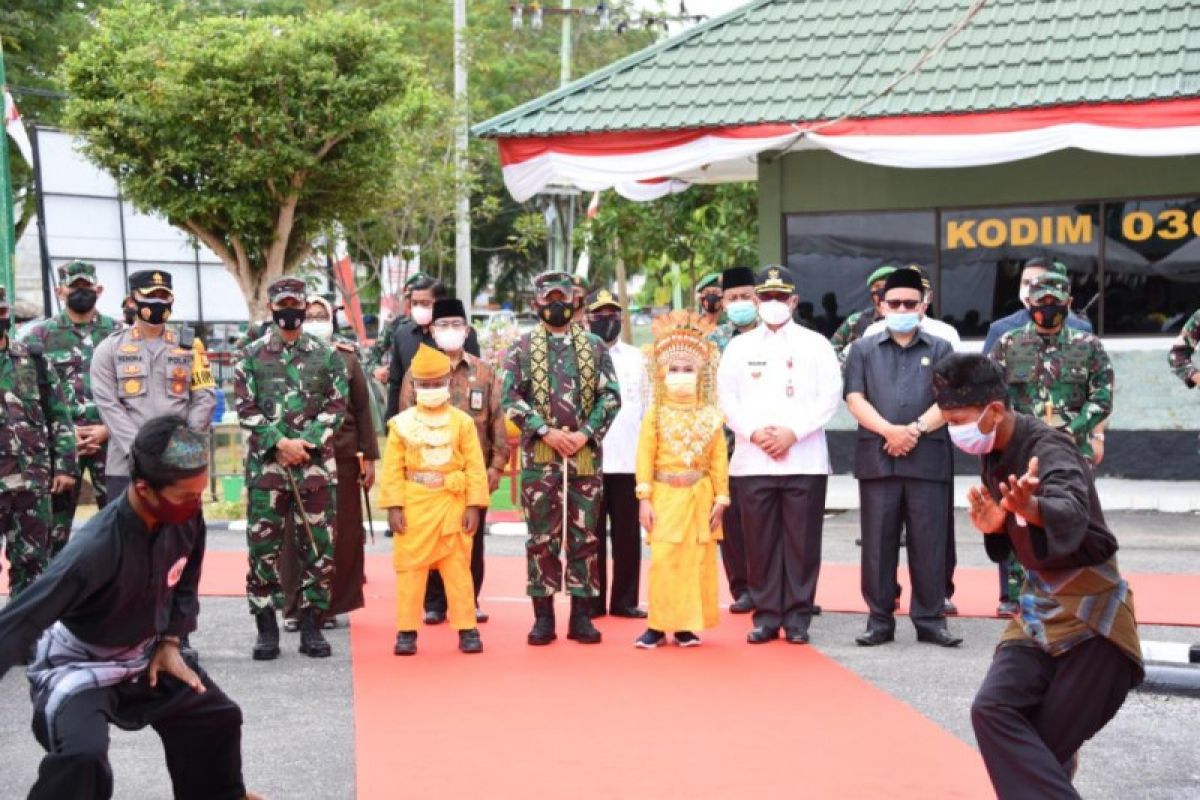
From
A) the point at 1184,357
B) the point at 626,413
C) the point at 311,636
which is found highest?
the point at 1184,357

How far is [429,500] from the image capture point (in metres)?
9.15

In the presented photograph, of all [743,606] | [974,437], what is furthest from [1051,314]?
[974,437]

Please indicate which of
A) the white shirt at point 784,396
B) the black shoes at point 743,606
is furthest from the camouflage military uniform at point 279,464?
the black shoes at point 743,606

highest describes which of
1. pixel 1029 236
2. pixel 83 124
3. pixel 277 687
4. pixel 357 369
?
pixel 83 124

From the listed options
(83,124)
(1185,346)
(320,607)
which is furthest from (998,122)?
(83,124)

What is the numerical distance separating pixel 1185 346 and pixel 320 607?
211 inches

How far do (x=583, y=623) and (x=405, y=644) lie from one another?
1.03m

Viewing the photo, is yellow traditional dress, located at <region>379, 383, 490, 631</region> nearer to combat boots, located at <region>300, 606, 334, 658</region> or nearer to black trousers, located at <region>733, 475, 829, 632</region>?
combat boots, located at <region>300, 606, 334, 658</region>

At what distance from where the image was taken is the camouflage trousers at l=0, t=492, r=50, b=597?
351 inches

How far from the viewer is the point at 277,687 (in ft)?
27.6

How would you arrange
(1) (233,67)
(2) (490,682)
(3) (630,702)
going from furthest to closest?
(1) (233,67) < (2) (490,682) < (3) (630,702)

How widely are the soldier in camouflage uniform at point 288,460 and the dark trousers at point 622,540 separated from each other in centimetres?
188

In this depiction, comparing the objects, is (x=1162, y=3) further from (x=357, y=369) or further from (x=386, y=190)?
(x=386, y=190)

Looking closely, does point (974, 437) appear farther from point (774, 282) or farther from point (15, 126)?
point (15, 126)
